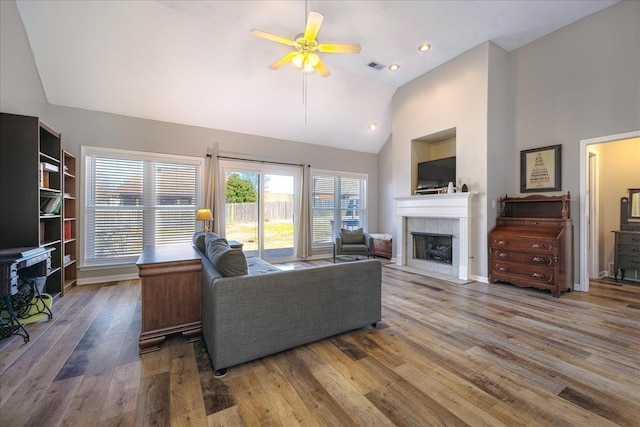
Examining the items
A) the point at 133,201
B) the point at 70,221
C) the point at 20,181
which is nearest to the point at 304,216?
the point at 133,201

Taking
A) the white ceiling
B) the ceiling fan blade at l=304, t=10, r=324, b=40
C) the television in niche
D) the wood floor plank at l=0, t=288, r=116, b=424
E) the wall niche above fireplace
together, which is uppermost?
the white ceiling

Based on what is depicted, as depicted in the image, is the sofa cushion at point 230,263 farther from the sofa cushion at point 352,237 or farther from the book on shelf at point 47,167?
the sofa cushion at point 352,237

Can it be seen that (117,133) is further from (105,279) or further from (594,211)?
(594,211)

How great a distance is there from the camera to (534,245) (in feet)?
12.2

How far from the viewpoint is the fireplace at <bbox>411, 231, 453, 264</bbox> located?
4.88m

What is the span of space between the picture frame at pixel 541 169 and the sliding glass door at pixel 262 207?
4.28 m

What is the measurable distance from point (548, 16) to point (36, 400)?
21.7 ft

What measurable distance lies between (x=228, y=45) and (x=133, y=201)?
3.02 metres

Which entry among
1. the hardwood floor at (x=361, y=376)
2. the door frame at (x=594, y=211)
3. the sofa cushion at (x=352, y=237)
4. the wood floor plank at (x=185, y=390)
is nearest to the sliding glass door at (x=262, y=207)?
the sofa cushion at (x=352, y=237)

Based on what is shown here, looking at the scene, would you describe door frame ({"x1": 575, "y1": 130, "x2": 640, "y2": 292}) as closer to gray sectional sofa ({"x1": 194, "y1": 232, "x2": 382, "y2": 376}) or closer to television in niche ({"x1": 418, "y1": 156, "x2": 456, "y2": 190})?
television in niche ({"x1": 418, "y1": 156, "x2": 456, "y2": 190})

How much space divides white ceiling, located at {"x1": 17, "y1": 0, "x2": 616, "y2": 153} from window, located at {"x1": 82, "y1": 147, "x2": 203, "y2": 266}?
0.82 metres

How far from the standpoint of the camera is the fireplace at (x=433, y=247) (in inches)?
192

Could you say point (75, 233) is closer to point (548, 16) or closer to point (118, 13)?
point (118, 13)

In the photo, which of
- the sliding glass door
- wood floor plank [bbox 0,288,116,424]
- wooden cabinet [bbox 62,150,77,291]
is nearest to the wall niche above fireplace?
the sliding glass door
